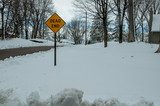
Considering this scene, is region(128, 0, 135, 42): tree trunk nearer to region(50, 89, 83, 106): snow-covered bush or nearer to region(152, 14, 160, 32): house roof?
region(152, 14, 160, 32): house roof

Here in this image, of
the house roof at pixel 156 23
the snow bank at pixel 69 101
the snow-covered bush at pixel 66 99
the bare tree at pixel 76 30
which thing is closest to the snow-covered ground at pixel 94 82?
the snow bank at pixel 69 101

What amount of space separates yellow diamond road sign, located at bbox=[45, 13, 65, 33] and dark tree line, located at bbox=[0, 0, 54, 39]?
37177 mm

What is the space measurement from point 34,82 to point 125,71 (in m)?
4.08

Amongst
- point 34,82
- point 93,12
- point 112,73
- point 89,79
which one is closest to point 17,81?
point 34,82

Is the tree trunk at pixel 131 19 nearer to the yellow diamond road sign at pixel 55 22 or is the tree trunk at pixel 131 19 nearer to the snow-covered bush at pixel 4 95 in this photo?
the yellow diamond road sign at pixel 55 22

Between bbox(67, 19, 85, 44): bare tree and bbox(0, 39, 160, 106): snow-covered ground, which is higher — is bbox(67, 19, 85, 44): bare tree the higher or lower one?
the higher one

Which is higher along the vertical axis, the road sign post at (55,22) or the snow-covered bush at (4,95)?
the road sign post at (55,22)

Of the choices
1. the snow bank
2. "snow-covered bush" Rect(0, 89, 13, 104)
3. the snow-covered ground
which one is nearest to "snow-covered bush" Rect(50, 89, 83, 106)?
the snow bank

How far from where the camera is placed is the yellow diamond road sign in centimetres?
1588

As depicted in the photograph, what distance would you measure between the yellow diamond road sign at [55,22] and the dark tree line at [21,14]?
3718cm

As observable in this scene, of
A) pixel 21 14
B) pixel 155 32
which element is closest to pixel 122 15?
pixel 155 32

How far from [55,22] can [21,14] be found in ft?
173

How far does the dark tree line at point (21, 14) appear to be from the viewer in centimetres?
5562

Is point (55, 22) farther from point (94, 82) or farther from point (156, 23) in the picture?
point (156, 23)
